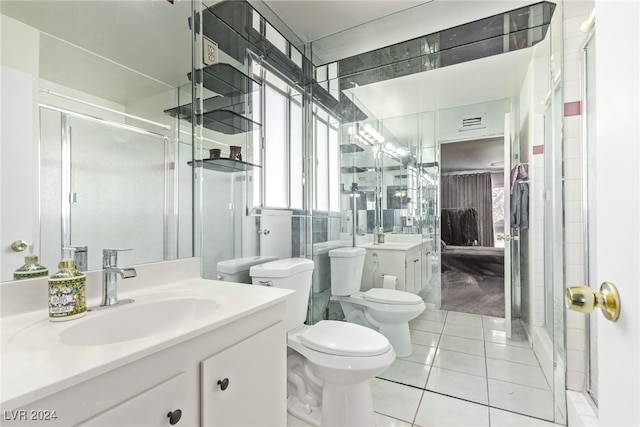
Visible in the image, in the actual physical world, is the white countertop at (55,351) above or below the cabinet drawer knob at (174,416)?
above

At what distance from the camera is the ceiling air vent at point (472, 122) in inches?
104

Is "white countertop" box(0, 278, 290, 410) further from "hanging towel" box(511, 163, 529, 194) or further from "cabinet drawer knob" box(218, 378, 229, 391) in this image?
"hanging towel" box(511, 163, 529, 194)

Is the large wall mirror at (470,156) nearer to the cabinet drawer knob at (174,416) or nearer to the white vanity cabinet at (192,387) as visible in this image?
the white vanity cabinet at (192,387)

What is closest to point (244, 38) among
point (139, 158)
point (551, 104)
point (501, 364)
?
point (139, 158)

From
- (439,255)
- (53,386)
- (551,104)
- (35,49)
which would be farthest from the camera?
(439,255)

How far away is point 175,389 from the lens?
0.71 metres

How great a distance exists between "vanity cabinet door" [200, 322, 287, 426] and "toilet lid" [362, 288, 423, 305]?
1.31 metres

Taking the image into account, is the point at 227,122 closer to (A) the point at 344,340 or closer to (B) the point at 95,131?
(B) the point at 95,131

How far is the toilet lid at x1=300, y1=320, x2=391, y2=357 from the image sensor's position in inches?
56.8

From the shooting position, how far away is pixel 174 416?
0.70m

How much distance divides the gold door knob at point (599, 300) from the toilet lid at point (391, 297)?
1725 mm

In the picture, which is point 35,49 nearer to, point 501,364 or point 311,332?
point 311,332

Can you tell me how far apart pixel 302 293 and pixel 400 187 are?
1.47 metres

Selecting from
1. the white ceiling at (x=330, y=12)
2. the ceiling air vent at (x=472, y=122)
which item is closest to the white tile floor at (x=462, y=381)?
the ceiling air vent at (x=472, y=122)
